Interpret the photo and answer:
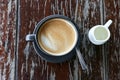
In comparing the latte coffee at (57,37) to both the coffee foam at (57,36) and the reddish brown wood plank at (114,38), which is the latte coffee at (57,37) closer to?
the coffee foam at (57,36)

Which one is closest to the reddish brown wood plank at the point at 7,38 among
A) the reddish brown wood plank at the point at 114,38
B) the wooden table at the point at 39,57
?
the wooden table at the point at 39,57

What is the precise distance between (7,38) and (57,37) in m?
0.16

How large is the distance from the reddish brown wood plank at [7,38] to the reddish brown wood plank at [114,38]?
1.00 feet

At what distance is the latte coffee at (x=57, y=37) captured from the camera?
92 centimetres

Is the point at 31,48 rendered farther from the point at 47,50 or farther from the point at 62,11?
the point at 62,11

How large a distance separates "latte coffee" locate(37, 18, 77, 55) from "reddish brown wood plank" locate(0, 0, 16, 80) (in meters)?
0.10

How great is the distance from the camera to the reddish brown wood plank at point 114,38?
96 cm

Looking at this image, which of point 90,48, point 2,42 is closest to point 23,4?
point 2,42

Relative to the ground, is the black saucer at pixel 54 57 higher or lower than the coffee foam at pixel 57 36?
lower

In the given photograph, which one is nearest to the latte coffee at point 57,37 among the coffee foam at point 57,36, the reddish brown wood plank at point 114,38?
the coffee foam at point 57,36

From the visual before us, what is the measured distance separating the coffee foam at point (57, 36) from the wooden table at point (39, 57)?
4 cm

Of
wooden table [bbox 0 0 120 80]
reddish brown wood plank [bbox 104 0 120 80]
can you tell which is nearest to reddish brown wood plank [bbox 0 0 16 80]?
wooden table [bbox 0 0 120 80]

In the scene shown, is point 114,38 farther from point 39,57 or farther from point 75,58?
point 39,57

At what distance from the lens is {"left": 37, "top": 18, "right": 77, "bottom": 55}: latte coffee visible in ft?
3.00
